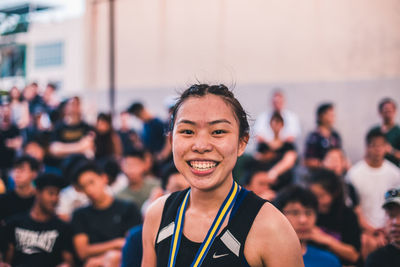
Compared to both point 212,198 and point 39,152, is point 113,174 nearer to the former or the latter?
point 39,152

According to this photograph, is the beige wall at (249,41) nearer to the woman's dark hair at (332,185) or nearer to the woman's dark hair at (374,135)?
the woman's dark hair at (374,135)

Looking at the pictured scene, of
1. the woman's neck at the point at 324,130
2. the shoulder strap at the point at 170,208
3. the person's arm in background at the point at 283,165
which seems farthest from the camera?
the woman's neck at the point at 324,130

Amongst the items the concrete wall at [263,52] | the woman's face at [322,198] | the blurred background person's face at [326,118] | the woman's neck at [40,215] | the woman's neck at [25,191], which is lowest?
the woman's neck at [40,215]

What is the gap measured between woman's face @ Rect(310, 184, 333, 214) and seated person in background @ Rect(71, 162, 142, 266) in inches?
68.9

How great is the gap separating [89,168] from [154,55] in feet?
17.9

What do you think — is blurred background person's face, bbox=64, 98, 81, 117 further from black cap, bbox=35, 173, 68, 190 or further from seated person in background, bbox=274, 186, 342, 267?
seated person in background, bbox=274, 186, 342, 267

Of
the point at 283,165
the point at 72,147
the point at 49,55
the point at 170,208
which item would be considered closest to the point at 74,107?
the point at 72,147

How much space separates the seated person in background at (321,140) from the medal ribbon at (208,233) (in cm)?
433

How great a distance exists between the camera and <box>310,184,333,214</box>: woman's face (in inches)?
166

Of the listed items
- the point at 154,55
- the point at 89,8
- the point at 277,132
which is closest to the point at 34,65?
the point at 89,8

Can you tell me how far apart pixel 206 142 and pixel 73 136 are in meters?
5.61

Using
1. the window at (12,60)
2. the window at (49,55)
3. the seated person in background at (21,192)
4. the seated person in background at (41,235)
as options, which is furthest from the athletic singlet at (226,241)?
the window at (49,55)

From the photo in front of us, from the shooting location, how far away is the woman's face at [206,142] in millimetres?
1807

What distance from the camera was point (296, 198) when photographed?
3.50 meters
